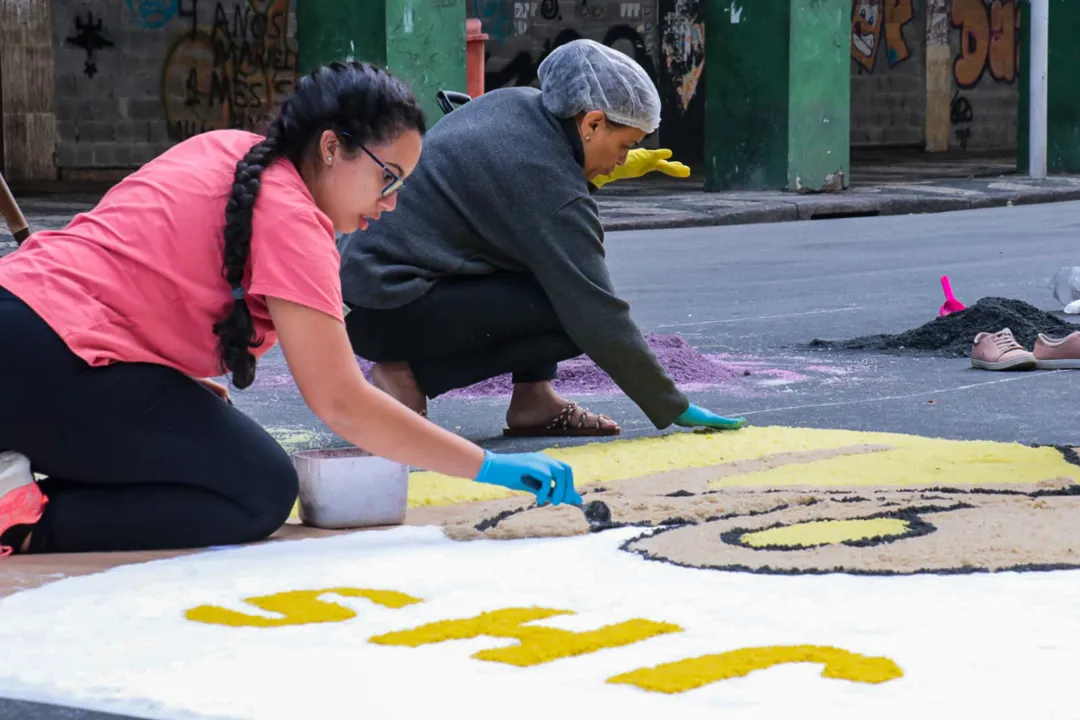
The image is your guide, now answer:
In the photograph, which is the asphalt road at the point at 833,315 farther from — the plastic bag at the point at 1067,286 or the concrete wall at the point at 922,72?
the concrete wall at the point at 922,72

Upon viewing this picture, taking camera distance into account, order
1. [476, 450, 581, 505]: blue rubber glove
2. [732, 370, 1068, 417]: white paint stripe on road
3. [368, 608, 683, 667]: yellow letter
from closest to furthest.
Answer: [368, 608, 683, 667]: yellow letter < [476, 450, 581, 505]: blue rubber glove < [732, 370, 1068, 417]: white paint stripe on road

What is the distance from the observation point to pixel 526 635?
252 cm

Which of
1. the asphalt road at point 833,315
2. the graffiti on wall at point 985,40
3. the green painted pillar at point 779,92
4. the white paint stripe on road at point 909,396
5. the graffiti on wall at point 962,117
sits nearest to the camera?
the asphalt road at point 833,315

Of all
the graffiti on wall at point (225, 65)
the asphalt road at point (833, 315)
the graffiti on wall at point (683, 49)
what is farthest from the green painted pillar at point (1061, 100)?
the graffiti on wall at point (225, 65)

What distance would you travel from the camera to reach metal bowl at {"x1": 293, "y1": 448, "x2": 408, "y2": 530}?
3365 millimetres

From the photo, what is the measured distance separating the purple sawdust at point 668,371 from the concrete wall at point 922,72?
17849 millimetres

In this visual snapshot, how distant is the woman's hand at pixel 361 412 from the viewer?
9.32 feet

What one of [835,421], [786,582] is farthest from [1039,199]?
[786,582]

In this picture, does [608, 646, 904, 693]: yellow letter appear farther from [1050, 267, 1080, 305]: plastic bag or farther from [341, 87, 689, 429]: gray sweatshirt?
[1050, 267, 1080, 305]: plastic bag

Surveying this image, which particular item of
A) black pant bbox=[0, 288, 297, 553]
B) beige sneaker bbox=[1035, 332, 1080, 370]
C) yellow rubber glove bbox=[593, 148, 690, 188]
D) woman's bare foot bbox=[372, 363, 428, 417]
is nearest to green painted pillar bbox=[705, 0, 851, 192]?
beige sneaker bbox=[1035, 332, 1080, 370]

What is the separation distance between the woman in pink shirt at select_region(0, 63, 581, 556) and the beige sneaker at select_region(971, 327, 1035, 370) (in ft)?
9.66

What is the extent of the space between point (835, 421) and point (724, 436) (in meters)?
0.48

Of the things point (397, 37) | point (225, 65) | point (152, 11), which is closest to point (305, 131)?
point (397, 37)

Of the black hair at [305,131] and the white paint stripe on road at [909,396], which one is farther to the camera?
the white paint stripe on road at [909,396]
